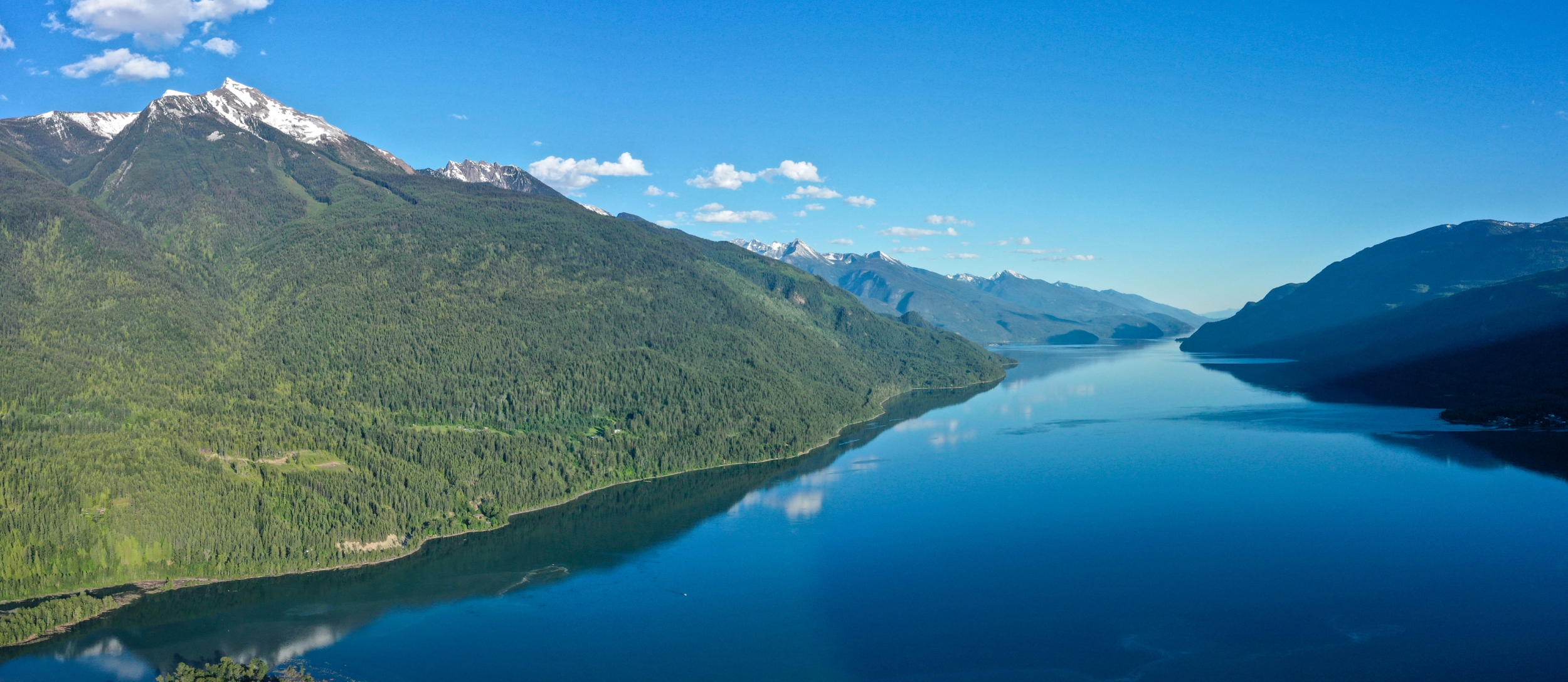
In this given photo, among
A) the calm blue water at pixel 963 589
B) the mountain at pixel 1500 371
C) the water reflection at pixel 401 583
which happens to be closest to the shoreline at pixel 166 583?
the water reflection at pixel 401 583

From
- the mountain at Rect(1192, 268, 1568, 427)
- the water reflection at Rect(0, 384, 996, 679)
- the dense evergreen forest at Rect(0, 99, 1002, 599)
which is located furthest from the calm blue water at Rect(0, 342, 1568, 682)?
the mountain at Rect(1192, 268, 1568, 427)

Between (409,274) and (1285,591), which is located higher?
(409,274)

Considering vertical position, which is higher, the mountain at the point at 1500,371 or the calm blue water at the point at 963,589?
the mountain at the point at 1500,371

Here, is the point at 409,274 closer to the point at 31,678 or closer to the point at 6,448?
the point at 6,448

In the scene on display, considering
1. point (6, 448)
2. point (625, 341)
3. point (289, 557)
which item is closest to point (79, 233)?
point (6, 448)

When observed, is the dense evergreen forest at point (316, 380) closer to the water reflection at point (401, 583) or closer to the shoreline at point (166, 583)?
the shoreline at point (166, 583)

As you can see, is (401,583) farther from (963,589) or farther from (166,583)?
(963,589)
